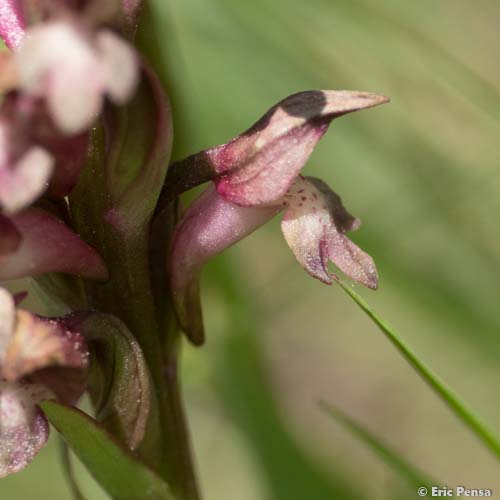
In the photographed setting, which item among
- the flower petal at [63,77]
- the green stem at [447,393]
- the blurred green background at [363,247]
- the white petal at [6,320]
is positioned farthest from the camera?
the blurred green background at [363,247]

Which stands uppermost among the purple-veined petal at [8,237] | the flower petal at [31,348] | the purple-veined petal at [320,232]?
the purple-veined petal at [320,232]

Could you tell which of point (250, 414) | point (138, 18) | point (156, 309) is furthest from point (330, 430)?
point (138, 18)

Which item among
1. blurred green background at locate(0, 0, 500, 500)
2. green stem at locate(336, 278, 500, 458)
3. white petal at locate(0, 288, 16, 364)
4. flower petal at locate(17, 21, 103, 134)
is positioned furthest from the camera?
blurred green background at locate(0, 0, 500, 500)

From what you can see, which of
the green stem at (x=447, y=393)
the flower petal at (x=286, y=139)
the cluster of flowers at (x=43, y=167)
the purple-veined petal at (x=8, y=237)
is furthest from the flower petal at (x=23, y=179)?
the green stem at (x=447, y=393)

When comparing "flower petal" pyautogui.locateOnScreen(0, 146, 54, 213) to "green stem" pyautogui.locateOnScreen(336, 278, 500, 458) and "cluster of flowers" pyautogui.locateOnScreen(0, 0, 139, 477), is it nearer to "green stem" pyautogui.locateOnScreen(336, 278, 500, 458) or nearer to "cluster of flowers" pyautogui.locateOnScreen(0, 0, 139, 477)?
"cluster of flowers" pyautogui.locateOnScreen(0, 0, 139, 477)

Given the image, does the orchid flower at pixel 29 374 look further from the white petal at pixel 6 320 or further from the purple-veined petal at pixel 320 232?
the purple-veined petal at pixel 320 232

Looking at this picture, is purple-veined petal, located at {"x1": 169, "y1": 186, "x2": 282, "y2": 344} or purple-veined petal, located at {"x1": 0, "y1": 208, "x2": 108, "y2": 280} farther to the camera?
purple-veined petal, located at {"x1": 169, "y1": 186, "x2": 282, "y2": 344}

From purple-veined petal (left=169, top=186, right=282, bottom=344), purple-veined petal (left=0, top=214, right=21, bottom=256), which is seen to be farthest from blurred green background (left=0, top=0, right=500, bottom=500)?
purple-veined petal (left=0, top=214, right=21, bottom=256)
